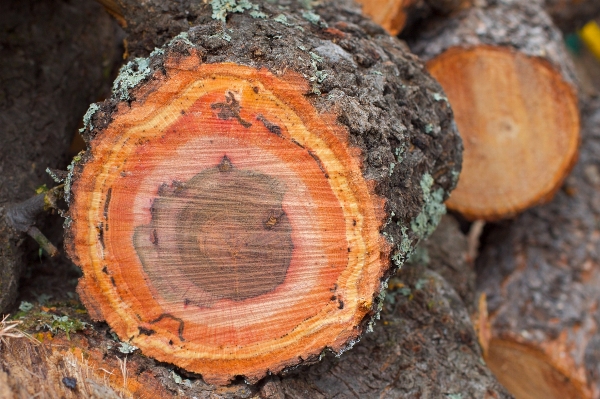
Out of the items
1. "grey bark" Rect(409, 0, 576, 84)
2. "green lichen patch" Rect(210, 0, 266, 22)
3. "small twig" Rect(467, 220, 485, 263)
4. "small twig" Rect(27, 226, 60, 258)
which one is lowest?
"small twig" Rect(467, 220, 485, 263)

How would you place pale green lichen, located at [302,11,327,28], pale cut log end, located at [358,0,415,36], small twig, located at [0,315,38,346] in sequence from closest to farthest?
small twig, located at [0,315,38,346] → pale green lichen, located at [302,11,327,28] → pale cut log end, located at [358,0,415,36]

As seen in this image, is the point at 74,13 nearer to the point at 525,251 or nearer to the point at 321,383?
the point at 321,383

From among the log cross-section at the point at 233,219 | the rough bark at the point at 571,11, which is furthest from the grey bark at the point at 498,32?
the log cross-section at the point at 233,219

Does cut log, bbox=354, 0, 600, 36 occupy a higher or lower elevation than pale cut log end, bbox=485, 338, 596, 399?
higher

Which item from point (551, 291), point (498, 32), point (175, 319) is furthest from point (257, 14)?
point (551, 291)

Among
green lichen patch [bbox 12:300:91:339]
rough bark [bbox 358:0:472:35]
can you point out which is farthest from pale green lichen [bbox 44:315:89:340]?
rough bark [bbox 358:0:472:35]

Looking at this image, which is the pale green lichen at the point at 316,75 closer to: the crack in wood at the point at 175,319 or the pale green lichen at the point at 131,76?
the pale green lichen at the point at 131,76

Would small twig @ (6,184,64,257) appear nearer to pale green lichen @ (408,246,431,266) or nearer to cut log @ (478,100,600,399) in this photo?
pale green lichen @ (408,246,431,266)
